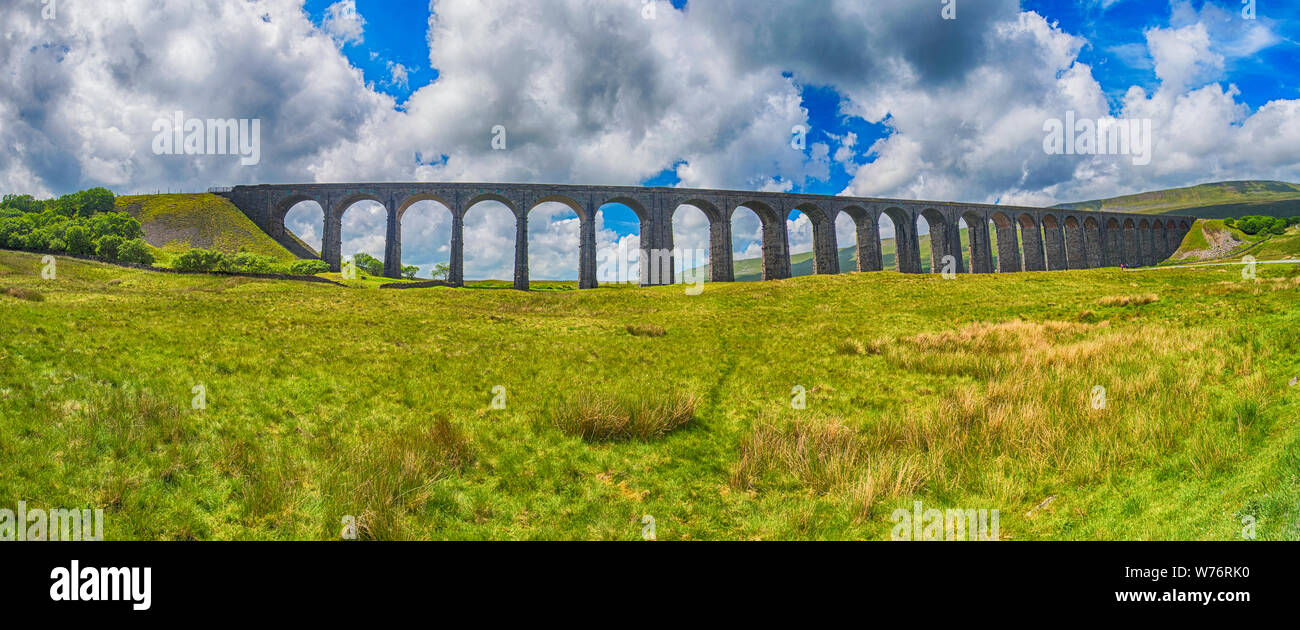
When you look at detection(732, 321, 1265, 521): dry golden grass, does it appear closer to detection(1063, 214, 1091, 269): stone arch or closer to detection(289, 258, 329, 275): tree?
detection(289, 258, 329, 275): tree

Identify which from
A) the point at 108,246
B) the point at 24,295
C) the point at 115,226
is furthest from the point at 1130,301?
the point at 115,226

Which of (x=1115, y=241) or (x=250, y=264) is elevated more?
(x=1115, y=241)

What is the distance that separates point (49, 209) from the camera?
2250 inches

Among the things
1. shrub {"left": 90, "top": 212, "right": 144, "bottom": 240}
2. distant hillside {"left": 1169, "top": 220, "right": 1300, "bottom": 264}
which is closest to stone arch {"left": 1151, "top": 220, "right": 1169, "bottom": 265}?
distant hillside {"left": 1169, "top": 220, "right": 1300, "bottom": 264}

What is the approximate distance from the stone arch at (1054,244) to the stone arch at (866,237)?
4226 cm

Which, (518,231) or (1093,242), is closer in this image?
(518,231)

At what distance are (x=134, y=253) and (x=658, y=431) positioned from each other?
60.3 metres

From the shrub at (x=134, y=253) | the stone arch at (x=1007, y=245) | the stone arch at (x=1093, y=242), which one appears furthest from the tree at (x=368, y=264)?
the stone arch at (x=1093, y=242)

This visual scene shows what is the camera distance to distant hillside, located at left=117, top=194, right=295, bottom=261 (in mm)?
55750

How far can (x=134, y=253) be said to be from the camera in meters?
45.4

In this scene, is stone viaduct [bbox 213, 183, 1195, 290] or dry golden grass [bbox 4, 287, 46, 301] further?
stone viaduct [bbox 213, 183, 1195, 290]

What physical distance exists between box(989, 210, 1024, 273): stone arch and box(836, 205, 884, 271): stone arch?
1015 inches

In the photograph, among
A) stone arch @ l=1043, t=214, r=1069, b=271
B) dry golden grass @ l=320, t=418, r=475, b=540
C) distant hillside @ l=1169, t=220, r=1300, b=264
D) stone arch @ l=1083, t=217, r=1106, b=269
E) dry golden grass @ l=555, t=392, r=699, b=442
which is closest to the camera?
dry golden grass @ l=320, t=418, r=475, b=540

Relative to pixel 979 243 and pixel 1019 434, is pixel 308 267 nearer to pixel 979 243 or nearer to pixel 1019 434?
pixel 1019 434
